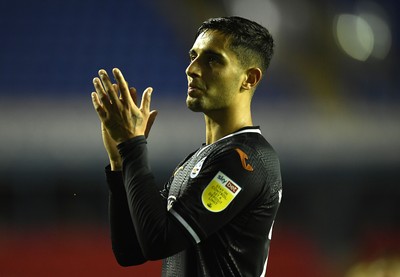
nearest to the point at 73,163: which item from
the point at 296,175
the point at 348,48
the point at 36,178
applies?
the point at 36,178

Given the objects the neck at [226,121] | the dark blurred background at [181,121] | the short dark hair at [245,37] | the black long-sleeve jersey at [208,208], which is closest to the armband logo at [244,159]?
the black long-sleeve jersey at [208,208]

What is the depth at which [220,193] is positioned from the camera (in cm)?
A: 114

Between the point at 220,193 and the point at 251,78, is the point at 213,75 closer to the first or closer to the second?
the point at 251,78

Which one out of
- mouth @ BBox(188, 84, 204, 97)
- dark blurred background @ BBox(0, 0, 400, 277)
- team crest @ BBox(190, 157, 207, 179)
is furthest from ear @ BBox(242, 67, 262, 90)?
dark blurred background @ BBox(0, 0, 400, 277)

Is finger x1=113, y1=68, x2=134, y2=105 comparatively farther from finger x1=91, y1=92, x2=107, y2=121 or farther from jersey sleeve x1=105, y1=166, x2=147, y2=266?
jersey sleeve x1=105, y1=166, x2=147, y2=266

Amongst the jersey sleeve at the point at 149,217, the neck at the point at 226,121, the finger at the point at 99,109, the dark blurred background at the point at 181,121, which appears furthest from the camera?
the dark blurred background at the point at 181,121

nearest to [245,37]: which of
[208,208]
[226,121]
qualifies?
[226,121]

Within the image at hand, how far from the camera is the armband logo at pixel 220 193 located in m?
1.14

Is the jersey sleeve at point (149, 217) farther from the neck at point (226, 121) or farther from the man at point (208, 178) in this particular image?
the neck at point (226, 121)

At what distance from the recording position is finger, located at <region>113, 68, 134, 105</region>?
1177 mm

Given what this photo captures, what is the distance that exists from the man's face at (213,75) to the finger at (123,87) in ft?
0.51

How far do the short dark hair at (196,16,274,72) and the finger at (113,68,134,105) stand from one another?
28 centimetres

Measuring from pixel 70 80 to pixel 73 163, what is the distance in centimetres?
42

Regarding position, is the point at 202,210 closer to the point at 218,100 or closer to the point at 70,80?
the point at 218,100
